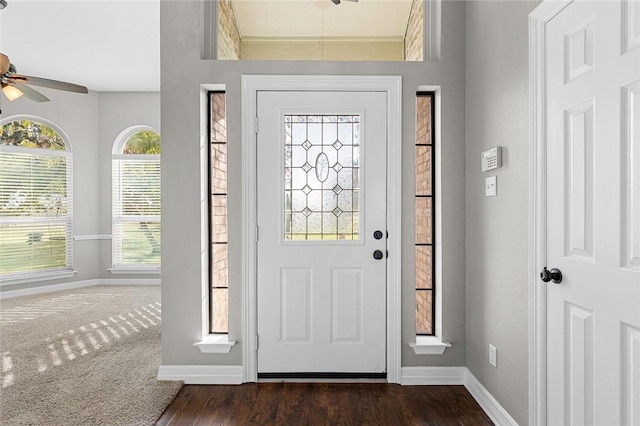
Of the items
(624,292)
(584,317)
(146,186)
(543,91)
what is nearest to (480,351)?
(584,317)

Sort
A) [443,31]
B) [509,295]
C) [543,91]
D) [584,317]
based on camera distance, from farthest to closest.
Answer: [443,31]
[509,295]
[543,91]
[584,317]

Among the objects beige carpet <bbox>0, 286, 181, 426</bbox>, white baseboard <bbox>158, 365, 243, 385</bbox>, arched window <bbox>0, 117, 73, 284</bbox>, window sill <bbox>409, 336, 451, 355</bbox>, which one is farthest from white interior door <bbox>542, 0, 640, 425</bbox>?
arched window <bbox>0, 117, 73, 284</bbox>

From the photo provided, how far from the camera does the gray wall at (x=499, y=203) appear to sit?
2.01 metres

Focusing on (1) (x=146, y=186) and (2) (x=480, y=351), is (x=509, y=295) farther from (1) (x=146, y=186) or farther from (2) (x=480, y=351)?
(1) (x=146, y=186)

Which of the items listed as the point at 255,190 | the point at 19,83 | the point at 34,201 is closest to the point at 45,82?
the point at 19,83

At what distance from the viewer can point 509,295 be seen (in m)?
2.14

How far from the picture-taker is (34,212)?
5.71 meters

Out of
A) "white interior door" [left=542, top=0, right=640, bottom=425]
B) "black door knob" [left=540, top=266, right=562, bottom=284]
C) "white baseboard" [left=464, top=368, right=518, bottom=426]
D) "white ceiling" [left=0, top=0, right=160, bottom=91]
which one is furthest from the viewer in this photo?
"white ceiling" [left=0, top=0, right=160, bottom=91]

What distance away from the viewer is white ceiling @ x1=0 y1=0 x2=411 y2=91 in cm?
296

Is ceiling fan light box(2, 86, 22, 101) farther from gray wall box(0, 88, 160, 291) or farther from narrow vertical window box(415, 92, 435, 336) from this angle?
gray wall box(0, 88, 160, 291)

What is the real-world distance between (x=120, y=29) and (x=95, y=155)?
104 inches

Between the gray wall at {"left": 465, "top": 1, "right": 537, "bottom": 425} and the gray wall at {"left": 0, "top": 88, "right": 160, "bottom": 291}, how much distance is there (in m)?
5.02

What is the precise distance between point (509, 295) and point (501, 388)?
0.53 meters

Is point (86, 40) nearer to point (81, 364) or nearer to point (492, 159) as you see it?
point (81, 364)
